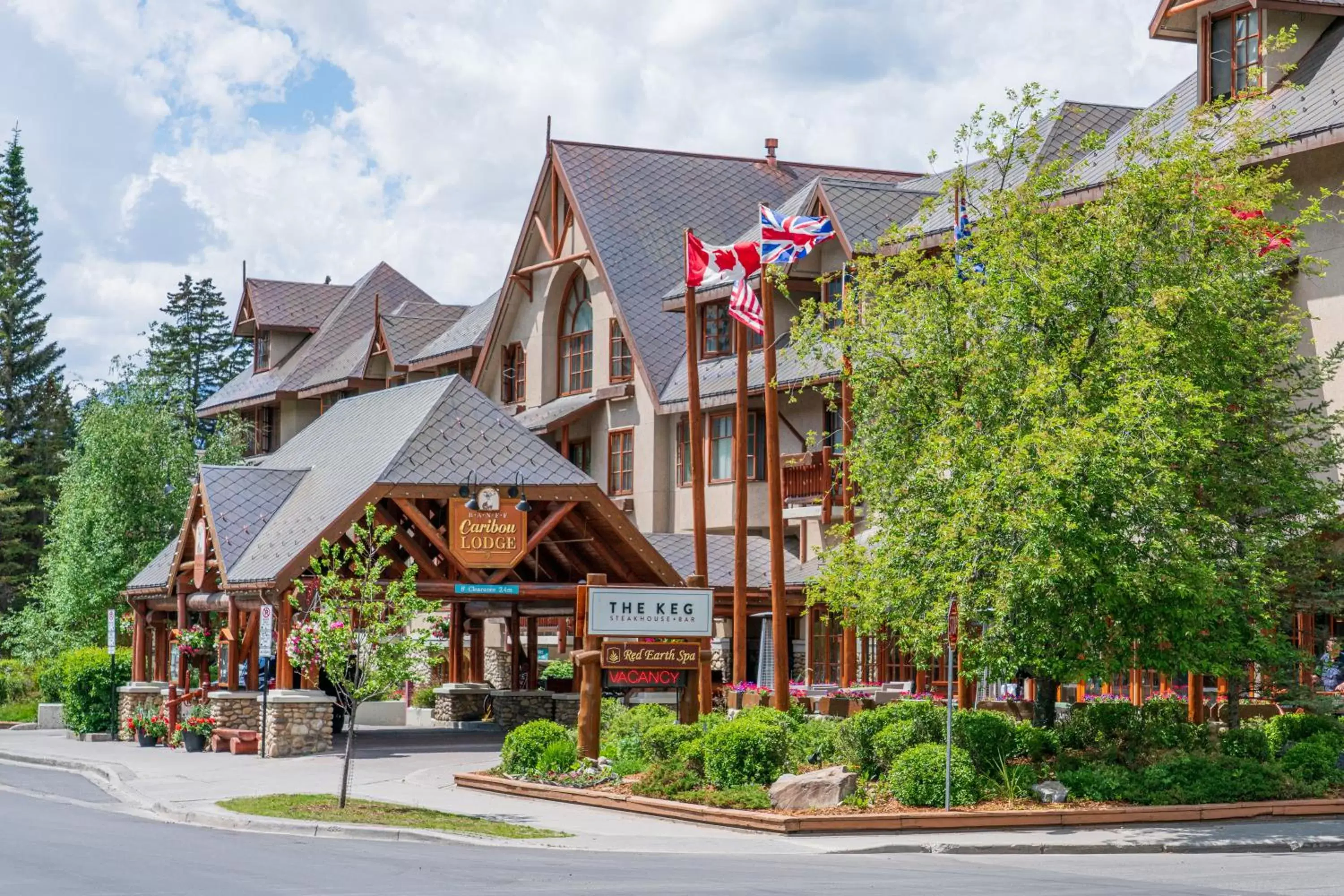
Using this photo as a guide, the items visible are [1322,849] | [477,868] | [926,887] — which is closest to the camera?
[926,887]

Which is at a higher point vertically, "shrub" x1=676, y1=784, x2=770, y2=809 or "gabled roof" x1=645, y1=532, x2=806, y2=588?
"gabled roof" x1=645, y1=532, x2=806, y2=588

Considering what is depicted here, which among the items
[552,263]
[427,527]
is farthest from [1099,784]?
[552,263]

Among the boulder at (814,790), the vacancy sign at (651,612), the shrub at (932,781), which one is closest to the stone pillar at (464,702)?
the vacancy sign at (651,612)

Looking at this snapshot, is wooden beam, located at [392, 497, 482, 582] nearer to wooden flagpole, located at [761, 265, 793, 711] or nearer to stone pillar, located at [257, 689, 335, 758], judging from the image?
stone pillar, located at [257, 689, 335, 758]

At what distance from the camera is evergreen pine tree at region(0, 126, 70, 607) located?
247 feet

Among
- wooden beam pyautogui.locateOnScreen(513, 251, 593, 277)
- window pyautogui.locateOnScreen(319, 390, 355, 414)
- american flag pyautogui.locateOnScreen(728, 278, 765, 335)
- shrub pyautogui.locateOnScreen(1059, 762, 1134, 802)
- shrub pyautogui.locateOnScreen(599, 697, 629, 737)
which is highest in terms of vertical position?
wooden beam pyautogui.locateOnScreen(513, 251, 593, 277)

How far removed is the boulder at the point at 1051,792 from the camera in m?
20.1

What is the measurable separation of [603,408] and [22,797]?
25298 mm

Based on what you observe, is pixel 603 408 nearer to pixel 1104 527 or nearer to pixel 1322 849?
pixel 1104 527

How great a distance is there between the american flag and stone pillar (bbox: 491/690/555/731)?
9.59 m

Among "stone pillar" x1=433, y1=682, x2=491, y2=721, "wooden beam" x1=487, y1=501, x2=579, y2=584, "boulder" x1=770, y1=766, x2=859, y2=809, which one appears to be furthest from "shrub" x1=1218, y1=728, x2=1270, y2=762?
"stone pillar" x1=433, y1=682, x2=491, y2=721

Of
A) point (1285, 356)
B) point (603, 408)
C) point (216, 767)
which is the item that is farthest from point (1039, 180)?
point (603, 408)

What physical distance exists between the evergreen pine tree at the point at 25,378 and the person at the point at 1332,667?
192 feet

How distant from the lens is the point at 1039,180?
23.4 m
